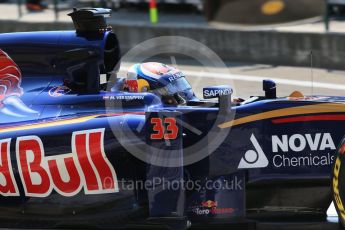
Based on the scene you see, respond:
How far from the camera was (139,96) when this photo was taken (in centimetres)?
574

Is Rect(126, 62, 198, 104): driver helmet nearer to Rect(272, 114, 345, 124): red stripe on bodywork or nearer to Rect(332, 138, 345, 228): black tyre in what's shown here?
Rect(272, 114, 345, 124): red stripe on bodywork

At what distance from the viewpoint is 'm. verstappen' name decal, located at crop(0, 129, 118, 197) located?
5.39 metres

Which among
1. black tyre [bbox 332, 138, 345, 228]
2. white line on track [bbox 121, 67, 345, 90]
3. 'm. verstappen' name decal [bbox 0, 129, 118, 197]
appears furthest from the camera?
white line on track [bbox 121, 67, 345, 90]

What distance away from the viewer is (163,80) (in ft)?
20.1

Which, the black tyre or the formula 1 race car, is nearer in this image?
the black tyre

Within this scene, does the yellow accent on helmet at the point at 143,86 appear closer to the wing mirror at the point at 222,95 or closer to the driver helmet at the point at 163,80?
the driver helmet at the point at 163,80

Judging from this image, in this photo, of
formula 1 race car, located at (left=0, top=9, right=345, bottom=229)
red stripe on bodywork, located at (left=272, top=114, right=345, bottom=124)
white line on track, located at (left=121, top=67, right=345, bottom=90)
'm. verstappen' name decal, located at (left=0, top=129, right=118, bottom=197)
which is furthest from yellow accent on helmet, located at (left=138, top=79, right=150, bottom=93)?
white line on track, located at (left=121, top=67, right=345, bottom=90)

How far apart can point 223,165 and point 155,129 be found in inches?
22.1

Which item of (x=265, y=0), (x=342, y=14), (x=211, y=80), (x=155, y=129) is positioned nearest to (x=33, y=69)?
(x=155, y=129)

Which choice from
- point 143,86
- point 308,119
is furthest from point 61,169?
point 308,119

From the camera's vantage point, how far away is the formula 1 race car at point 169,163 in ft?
17.2

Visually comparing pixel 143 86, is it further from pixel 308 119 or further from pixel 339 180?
pixel 339 180

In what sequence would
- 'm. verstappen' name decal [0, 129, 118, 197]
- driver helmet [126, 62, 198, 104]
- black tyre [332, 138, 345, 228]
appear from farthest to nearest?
1. driver helmet [126, 62, 198, 104]
2. 'm. verstappen' name decal [0, 129, 118, 197]
3. black tyre [332, 138, 345, 228]

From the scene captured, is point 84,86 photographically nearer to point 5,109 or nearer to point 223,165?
point 5,109
